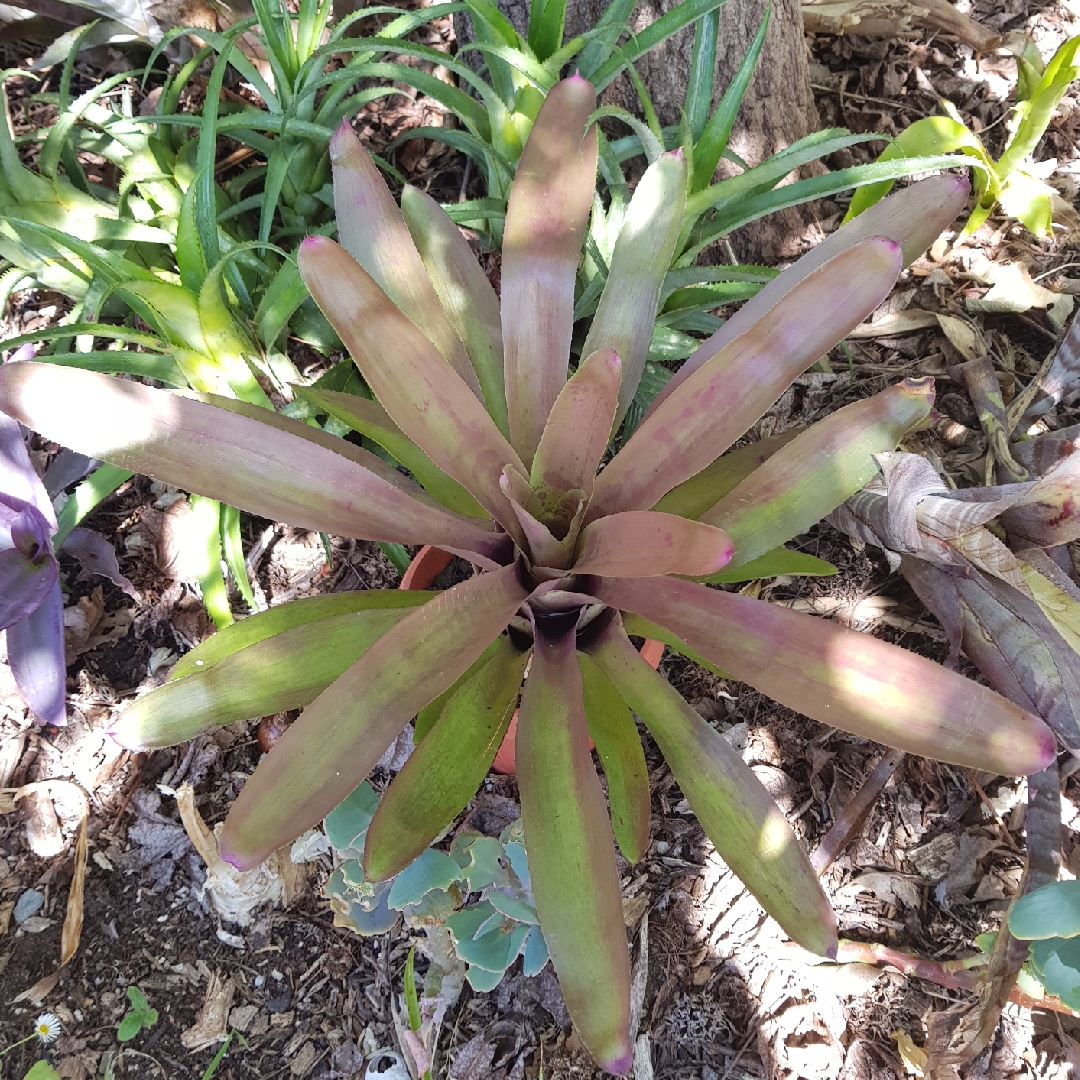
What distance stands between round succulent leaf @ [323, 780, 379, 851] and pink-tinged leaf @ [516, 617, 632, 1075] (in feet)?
1.17

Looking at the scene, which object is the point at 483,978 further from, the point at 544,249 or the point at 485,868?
the point at 544,249

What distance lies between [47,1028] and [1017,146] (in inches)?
96.2

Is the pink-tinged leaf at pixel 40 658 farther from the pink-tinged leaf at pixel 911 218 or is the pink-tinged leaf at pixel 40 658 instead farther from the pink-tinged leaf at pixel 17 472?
the pink-tinged leaf at pixel 911 218

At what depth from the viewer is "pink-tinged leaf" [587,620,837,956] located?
2.59 feet

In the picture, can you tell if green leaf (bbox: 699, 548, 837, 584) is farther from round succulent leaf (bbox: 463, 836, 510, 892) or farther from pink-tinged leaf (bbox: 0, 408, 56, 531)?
pink-tinged leaf (bbox: 0, 408, 56, 531)

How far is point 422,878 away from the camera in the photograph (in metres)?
1.09

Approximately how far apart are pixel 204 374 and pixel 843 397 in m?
1.22

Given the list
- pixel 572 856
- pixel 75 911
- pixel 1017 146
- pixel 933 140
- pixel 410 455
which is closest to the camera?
pixel 572 856

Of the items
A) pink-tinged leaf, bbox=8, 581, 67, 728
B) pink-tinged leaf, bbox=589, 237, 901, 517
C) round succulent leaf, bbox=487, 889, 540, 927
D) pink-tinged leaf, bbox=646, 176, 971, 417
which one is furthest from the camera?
pink-tinged leaf, bbox=8, 581, 67, 728

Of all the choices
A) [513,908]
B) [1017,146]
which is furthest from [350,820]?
[1017,146]

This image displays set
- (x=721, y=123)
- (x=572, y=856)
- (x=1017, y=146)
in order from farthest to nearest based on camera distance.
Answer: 1. (x=1017, y=146)
2. (x=721, y=123)
3. (x=572, y=856)

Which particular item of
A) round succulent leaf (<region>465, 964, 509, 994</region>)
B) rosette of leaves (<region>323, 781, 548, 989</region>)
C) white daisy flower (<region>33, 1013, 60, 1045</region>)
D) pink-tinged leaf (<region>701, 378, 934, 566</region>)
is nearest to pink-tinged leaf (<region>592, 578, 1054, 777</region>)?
pink-tinged leaf (<region>701, 378, 934, 566</region>)

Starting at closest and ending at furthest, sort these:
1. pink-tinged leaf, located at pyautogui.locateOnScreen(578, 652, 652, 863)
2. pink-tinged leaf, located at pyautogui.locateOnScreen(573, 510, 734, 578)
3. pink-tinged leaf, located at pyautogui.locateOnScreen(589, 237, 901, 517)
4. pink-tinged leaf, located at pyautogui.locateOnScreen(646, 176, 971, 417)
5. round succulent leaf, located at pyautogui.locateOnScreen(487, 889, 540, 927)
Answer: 1. pink-tinged leaf, located at pyautogui.locateOnScreen(573, 510, 734, 578)
2. pink-tinged leaf, located at pyautogui.locateOnScreen(589, 237, 901, 517)
3. pink-tinged leaf, located at pyautogui.locateOnScreen(646, 176, 971, 417)
4. pink-tinged leaf, located at pyautogui.locateOnScreen(578, 652, 652, 863)
5. round succulent leaf, located at pyautogui.locateOnScreen(487, 889, 540, 927)

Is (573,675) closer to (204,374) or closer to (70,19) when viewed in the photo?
(204,374)
